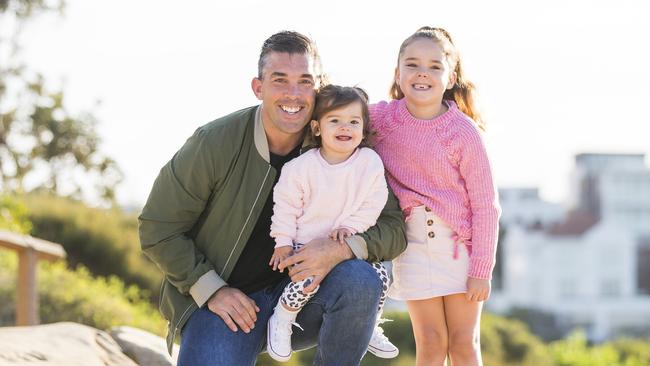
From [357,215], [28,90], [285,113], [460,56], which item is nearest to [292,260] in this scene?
[357,215]

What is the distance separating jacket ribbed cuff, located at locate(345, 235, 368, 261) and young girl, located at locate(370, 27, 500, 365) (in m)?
0.29

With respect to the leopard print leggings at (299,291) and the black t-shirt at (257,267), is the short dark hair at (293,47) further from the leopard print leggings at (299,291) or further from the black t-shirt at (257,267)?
the leopard print leggings at (299,291)

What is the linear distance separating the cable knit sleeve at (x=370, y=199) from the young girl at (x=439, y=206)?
20 centimetres

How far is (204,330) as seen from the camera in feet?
13.3

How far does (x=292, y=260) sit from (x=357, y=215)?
0.30m

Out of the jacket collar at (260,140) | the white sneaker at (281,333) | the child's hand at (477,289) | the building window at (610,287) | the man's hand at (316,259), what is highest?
the jacket collar at (260,140)

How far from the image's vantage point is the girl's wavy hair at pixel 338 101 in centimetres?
398

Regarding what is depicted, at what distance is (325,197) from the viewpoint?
3982 millimetres

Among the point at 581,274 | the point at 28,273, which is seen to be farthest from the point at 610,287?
the point at 28,273

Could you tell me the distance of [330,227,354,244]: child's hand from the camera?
3.94 meters

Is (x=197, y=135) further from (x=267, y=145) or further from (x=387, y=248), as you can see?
(x=387, y=248)

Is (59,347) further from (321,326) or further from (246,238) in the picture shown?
(321,326)

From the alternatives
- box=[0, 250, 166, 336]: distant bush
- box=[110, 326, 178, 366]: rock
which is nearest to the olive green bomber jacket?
box=[110, 326, 178, 366]: rock

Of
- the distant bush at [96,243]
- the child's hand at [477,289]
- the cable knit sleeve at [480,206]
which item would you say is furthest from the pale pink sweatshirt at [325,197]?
the distant bush at [96,243]
